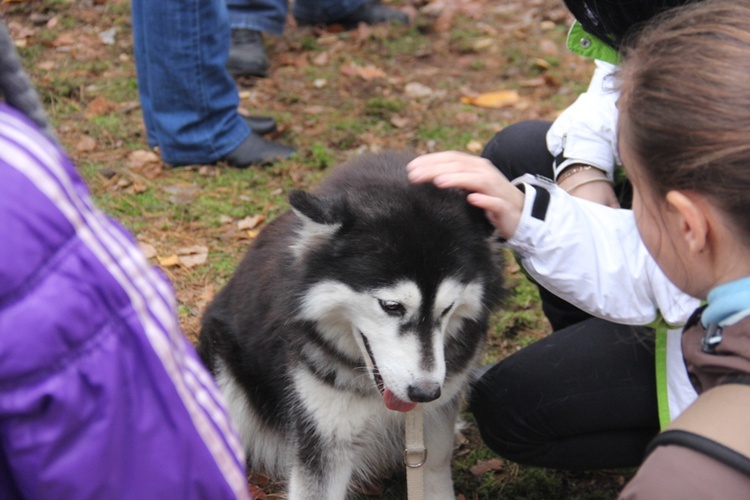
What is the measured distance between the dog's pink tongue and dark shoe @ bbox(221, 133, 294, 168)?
219 centimetres

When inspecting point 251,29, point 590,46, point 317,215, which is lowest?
point 251,29

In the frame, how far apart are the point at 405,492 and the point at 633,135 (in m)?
1.54

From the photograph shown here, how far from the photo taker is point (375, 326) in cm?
197

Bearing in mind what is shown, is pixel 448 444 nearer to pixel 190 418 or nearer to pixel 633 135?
pixel 633 135

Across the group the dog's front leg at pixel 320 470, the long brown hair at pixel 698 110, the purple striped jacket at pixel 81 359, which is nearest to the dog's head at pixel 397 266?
the dog's front leg at pixel 320 470

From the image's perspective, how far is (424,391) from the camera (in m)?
1.92

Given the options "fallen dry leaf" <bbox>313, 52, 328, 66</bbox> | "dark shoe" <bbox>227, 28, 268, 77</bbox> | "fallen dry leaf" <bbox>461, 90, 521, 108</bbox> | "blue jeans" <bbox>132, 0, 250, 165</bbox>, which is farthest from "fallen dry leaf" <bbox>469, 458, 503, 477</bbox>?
"fallen dry leaf" <bbox>313, 52, 328, 66</bbox>

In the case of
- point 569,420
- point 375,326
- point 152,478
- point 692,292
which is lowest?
point 569,420

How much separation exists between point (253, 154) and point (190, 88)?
1.48 feet

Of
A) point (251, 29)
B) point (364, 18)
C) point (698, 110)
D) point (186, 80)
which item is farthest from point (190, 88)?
point (698, 110)

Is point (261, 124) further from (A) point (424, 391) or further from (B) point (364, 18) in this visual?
(A) point (424, 391)

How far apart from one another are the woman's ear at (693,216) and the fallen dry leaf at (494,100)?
Result: 11.4ft

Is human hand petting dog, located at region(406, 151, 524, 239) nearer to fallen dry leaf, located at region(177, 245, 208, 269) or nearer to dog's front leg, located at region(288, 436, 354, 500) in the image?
dog's front leg, located at region(288, 436, 354, 500)

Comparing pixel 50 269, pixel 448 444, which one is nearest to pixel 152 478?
pixel 50 269
